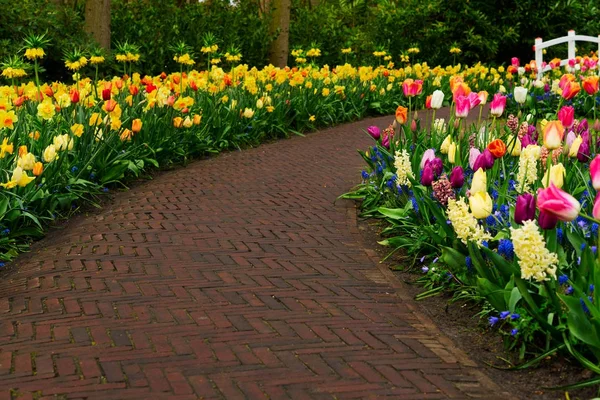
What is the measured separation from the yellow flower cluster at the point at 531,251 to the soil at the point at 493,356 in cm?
48

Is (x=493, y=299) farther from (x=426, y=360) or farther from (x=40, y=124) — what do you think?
(x=40, y=124)

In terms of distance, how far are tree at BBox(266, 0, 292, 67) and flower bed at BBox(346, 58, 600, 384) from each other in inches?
362

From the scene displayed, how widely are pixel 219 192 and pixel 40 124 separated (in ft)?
5.01

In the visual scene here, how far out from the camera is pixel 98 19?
41.0ft

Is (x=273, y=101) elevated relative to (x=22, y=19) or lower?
lower

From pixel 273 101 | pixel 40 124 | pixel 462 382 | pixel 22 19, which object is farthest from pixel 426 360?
pixel 22 19

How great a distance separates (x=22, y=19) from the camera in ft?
40.3

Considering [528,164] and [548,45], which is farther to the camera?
[548,45]

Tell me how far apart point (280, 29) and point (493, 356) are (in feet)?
40.6

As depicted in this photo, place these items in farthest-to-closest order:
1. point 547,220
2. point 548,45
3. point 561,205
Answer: point 548,45 < point 547,220 < point 561,205

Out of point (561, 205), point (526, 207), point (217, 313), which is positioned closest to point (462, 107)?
point (526, 207)

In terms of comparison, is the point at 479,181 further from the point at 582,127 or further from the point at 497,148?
the point at 582,127

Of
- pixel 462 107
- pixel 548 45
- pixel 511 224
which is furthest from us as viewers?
pixel 548 45

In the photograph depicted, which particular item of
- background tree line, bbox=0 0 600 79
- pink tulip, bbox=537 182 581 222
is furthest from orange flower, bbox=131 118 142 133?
background tree line, bbox=0 0 600 79
